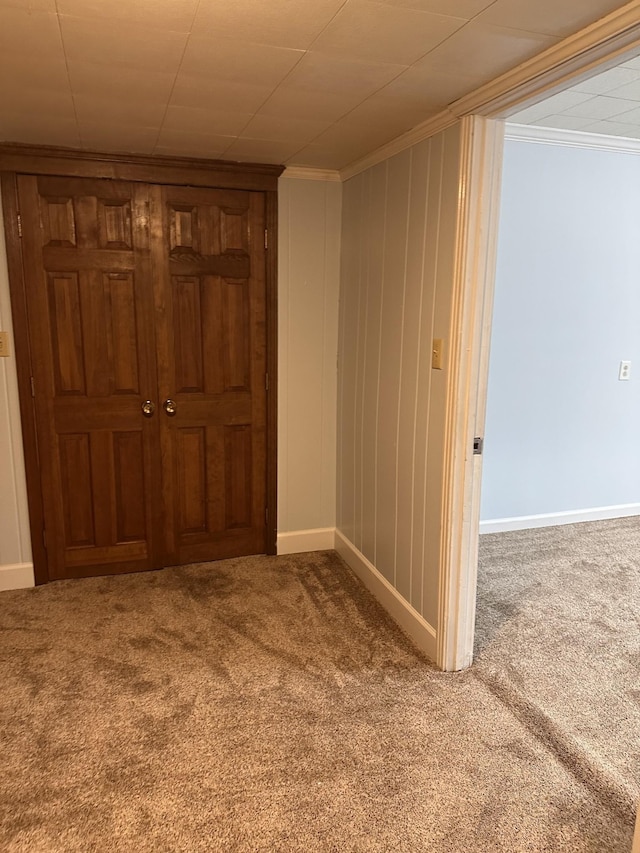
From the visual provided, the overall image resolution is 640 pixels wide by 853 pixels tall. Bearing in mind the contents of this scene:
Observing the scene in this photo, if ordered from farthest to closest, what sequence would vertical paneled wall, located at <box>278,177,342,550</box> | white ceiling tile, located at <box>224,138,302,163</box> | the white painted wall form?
vertical paneled wall, located at <box>278,177,342,550</box> < the white painted wall < white ceiling tile, located at <box>224,138,302,163</box>

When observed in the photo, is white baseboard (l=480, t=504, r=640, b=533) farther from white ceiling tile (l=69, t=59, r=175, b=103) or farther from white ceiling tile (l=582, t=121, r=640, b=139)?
white ceiling tile (l=69, t=59, r=175, b=103)

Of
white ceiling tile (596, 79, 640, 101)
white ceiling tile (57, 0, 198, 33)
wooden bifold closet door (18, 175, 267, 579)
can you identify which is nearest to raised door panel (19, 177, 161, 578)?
wooden bifold closet door (18, 175, 267, 579)

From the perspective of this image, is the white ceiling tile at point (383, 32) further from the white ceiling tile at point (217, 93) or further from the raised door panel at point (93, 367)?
the raised door panel at point (93, 367)

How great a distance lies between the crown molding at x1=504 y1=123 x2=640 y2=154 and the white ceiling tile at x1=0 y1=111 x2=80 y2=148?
2324 millimetres

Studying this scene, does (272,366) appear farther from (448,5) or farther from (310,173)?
(448,5)

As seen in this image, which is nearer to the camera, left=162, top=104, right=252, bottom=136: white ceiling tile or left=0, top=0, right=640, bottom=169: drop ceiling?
left=0, top=0, right=640, bottom=169: drop ceiling

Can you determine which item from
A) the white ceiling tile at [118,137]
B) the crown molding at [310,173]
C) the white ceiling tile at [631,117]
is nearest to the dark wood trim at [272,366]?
the crown molding at [310,173]

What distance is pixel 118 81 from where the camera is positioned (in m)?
1.95

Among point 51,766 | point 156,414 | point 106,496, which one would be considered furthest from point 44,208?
point 51,766

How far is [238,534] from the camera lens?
3549 mm

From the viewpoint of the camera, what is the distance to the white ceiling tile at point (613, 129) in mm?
3312

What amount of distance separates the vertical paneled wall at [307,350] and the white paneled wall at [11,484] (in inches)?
53.3

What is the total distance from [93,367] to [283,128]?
4.94ft

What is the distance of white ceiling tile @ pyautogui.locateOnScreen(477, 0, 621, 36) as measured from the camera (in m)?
1.42
